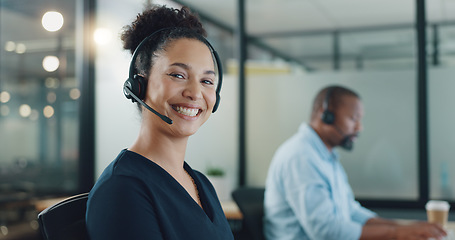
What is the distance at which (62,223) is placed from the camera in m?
0.83

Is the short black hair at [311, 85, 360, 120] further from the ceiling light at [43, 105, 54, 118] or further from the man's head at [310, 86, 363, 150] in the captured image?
the ceiling light at [43, 105, 54, 118]

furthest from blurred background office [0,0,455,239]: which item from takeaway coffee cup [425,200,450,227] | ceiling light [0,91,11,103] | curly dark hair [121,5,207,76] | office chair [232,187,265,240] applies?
curly dark hair [121,5,207,76]

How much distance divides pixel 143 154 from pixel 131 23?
293 millimetres

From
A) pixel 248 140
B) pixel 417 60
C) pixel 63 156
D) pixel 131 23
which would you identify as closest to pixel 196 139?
pixel 248 140

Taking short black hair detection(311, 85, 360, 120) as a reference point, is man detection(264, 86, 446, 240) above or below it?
below

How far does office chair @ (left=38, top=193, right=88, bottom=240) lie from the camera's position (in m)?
0.82

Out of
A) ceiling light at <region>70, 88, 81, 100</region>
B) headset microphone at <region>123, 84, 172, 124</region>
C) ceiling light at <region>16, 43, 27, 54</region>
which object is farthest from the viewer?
ceiling light at <region>70, 88, 81, 100</region>

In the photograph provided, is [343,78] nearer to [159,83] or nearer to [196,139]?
[196,139]

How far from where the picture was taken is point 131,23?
976 millimetres

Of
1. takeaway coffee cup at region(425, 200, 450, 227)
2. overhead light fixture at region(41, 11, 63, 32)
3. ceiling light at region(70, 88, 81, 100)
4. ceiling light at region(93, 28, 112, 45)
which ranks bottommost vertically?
takeaway coffee cup at region(425, 200, 450, 227)

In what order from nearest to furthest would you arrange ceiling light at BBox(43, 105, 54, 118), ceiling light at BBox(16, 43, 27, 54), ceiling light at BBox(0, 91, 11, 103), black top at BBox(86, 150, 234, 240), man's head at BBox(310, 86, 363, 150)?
black top at BBox(86, 150, 234, 240)
man's head at BBox(310, 86, 363, 150)
ceiling light at BBox(0, 91, 11, 103)
ceiling light at BBox(16, 43, 27, 54)
ceiling light at BBox(43, 105, 54, 118)

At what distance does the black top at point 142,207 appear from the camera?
2.47 ft

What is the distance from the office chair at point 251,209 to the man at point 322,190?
0.21 feet

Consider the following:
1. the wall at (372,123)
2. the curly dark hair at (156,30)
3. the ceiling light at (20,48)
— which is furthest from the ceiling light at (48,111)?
the curly dark hair at (156,30)
